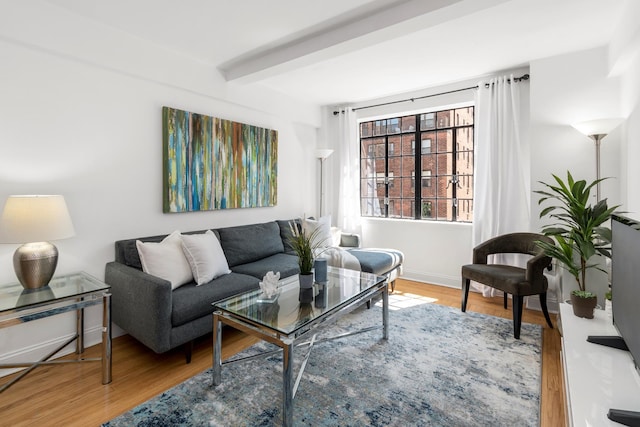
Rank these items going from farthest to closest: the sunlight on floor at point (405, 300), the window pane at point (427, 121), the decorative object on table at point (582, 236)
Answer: the window pane at point (427, 121) → the sunlight on floor at point (405, 300) → the decorative object on table at point (582, 236)

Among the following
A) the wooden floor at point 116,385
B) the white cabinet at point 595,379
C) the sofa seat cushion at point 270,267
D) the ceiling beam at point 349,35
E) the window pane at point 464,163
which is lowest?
the wooden floor at point 116,385

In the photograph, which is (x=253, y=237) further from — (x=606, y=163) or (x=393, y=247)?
(x=606, y=163)

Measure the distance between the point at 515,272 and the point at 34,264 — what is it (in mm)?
3780

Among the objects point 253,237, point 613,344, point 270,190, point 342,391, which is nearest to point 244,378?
point 342,391

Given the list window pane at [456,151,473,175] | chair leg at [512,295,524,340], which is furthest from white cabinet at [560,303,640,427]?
window pane at [456,151,473,175]

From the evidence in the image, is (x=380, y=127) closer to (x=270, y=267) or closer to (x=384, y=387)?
(x=270, y=267)

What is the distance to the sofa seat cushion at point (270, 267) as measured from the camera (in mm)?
3045

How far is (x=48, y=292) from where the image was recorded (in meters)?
2.00

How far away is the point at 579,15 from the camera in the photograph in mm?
2410

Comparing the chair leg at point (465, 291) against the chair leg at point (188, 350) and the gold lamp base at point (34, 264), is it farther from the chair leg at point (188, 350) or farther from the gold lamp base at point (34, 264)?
the gold lamp base at point (34, 264)

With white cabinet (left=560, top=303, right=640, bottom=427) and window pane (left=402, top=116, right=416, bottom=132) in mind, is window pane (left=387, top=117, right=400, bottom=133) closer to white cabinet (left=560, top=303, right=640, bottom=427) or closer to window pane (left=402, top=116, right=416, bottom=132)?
window pane (left=402, top=116, right=416, bottom=132)

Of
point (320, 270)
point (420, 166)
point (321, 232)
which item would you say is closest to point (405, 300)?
point (321, 232)

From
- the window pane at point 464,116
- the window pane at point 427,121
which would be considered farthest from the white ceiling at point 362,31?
the window pane at point 427,121

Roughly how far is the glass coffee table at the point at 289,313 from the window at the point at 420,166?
2.15 meters
